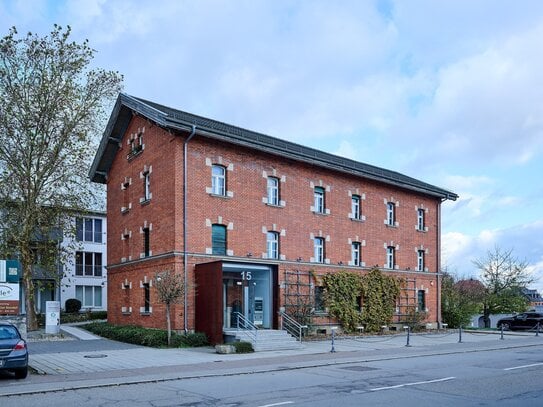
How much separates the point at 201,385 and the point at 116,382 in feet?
6.92

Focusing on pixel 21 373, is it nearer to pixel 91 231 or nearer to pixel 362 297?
pixel 362 297

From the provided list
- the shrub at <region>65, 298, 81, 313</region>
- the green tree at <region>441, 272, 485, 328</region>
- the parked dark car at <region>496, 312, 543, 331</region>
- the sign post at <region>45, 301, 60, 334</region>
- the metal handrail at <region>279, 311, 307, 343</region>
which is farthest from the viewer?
the shrub at <region>65, 298, 81, 313</region>

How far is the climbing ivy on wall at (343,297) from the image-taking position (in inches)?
1202

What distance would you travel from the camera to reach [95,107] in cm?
3086

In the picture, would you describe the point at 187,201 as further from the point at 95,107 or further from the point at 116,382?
A: the point at 116,382

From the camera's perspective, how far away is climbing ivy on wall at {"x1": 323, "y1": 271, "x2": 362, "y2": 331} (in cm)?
3053

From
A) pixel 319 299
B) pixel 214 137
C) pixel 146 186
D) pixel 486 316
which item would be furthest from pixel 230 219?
pixel 486 316

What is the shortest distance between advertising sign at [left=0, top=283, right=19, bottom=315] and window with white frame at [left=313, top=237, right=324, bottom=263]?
1647 cm

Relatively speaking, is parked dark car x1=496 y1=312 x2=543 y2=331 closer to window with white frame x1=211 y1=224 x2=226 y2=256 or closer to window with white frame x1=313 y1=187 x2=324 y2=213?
window with white frame x1=313 y1=187 x2=324 y2=213

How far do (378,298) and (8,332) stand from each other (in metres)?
22.3

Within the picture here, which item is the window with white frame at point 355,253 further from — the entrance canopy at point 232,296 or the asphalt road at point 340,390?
the asphalt road at point 340,390

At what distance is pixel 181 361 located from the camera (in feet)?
61.6

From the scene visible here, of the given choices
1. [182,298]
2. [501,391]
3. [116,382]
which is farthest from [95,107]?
[501,391]

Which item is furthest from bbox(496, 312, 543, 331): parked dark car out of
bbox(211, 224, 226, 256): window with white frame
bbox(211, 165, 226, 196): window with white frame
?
bbox(211, 165, 226, 196): window with white frame
